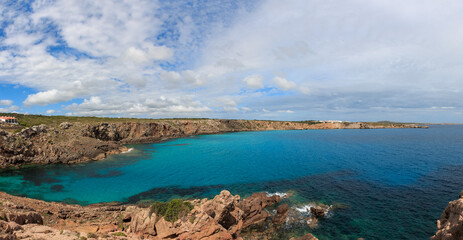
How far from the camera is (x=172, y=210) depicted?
57.7 feet

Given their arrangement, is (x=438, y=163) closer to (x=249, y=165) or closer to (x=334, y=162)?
(x=334, y=162)

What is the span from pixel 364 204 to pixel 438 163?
1581 inches

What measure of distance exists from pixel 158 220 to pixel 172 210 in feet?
4.56

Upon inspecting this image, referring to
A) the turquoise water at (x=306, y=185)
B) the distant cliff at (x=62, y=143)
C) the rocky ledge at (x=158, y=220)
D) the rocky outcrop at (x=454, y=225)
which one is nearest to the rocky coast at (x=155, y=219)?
the rocky ledge at (x=158, y=220)

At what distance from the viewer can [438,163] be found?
156 ft

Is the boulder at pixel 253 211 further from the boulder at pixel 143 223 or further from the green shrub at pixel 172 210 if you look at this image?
the boulder at pixel 143 223

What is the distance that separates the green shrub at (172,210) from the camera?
56.6ft

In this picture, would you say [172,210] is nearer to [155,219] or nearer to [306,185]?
[155,219]

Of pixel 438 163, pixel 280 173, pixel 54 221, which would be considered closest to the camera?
pixel 54 221

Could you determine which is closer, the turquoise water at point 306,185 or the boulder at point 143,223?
the boulder at point 143,223

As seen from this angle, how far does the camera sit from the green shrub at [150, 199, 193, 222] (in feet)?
56.6

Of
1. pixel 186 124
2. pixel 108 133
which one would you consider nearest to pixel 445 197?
pixel 108 133

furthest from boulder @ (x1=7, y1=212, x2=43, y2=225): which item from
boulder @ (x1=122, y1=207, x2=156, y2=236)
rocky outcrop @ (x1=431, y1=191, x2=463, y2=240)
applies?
rocky outcrop @ (x1=431, y1=191, x2=463, y2=240)

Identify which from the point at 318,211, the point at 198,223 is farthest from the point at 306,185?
the point at 198,223
